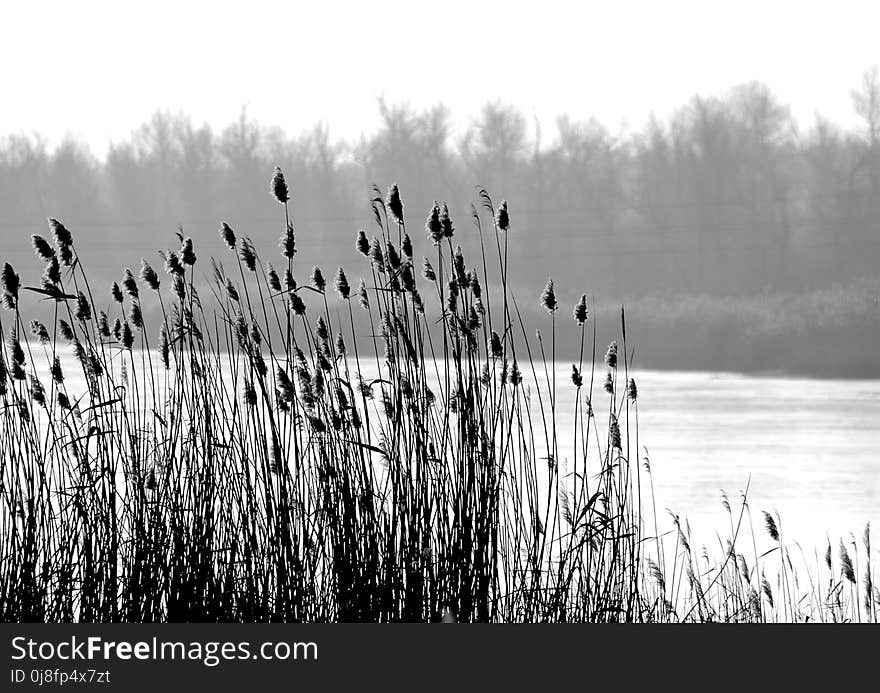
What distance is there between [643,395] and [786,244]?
17.7 metres

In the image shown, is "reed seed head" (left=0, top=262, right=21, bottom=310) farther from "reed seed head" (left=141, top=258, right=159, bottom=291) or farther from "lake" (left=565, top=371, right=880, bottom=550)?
"lake" (left=565, top=371, right=880, bottom=550)

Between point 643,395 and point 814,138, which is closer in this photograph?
point 643,395

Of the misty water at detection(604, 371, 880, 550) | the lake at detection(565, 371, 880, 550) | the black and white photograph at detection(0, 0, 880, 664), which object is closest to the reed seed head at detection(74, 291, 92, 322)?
the black and white photograph at detection(0, 0, 880, 664)

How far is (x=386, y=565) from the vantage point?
220cm

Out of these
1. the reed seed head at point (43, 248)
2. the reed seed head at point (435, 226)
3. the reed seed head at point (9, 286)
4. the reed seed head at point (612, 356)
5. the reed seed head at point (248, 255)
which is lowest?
the reed seed head at point (612, 356)

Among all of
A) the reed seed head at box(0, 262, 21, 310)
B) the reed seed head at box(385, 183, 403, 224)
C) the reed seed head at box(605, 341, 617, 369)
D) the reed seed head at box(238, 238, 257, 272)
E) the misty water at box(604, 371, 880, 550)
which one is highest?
the reed seed head at box(385, 183, 403, 224)

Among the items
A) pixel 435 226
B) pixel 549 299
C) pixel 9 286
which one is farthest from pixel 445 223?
pixel 9 286

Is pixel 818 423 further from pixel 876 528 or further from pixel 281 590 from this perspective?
pixel 281 590

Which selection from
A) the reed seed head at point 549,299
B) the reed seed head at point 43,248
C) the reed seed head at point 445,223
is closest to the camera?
the reed seed head at point 43,248

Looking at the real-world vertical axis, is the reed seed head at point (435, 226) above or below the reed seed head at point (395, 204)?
below

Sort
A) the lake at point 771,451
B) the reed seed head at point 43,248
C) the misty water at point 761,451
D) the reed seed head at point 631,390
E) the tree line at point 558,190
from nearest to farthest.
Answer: the reed seed head at point 43,248, the reed seed head at point 631,390, the misty water at point 761,451, the lake at point 771,451, the tree line at point 558,190

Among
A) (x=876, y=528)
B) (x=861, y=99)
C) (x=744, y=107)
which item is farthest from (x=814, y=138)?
(x=876, y=528)

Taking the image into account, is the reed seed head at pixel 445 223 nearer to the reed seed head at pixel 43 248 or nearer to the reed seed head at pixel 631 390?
the reed seed head at pixel 631 390

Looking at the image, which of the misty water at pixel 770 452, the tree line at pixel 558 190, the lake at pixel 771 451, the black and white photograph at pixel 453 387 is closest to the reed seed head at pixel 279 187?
the black and white photograph at pixel 453 387
